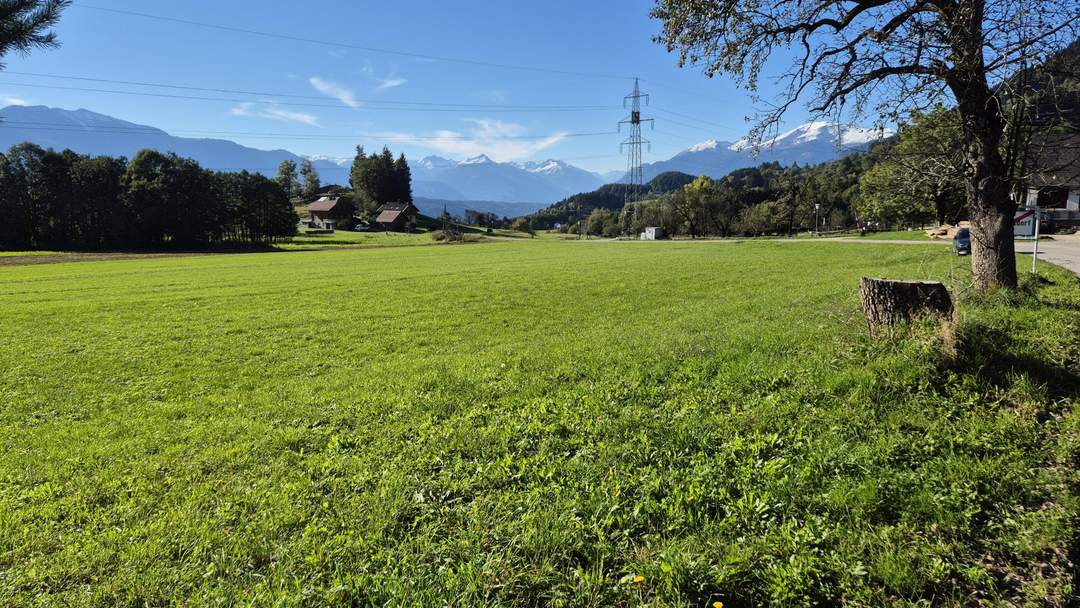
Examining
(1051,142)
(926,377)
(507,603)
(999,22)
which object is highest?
(999,22)

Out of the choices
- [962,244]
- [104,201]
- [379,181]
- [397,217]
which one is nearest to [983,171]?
[962,244]

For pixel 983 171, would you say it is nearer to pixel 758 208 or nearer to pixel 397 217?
pixel 758 208

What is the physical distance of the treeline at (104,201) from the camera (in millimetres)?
69500

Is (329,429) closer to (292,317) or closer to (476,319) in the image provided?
(476,319)

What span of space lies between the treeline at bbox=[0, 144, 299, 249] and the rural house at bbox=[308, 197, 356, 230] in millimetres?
50878

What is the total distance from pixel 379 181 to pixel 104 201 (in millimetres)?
87983

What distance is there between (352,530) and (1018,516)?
5244 mm

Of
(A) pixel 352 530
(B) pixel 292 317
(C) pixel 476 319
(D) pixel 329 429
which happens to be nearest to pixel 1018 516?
(A) pixel 352 530

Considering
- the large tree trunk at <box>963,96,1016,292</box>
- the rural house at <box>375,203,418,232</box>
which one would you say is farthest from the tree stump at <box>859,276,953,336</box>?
the rural house at <box>375,203,418,232</box>

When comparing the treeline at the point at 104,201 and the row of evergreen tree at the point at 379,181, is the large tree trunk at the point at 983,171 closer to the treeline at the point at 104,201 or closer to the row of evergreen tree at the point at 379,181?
the treeline at the point at 104,201

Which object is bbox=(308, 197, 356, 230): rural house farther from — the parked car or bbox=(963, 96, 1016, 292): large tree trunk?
bbox=(963, 96, 1016, 292): large tree trunk

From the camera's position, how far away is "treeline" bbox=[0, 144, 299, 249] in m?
69.5

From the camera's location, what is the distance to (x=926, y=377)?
6203mm

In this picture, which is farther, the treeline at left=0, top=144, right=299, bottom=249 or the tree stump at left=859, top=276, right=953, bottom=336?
the treeline at left=0, top=144, right=299, bottom=249
